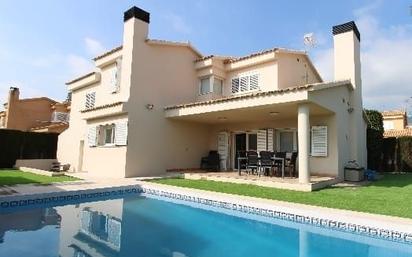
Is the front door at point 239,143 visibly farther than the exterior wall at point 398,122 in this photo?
No

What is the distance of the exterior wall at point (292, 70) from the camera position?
65.6 ft

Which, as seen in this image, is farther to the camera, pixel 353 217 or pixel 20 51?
pixel 20 51

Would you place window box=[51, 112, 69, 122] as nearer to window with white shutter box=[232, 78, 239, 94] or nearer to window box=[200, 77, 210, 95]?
window box=[200, 77, 210, 95]

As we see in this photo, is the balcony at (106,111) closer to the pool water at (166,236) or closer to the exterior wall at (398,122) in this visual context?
the pool water at (166,236)

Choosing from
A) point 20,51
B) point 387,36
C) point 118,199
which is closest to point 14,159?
point 20,51

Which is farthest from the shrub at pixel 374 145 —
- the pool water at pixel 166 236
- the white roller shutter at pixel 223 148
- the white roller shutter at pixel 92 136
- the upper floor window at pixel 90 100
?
the upper floor window at pixel 90 100

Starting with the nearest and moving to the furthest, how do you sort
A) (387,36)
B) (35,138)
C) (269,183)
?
(269,183), (387,36), (35,138)

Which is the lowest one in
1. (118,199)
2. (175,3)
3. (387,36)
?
(118,199)

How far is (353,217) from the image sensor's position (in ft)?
27.0

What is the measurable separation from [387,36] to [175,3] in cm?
1196

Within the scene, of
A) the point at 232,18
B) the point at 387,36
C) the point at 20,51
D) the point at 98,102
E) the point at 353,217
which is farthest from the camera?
the point at 98,102

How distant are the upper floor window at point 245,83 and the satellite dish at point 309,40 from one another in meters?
4.33

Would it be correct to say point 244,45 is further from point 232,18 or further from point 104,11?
point 104,11

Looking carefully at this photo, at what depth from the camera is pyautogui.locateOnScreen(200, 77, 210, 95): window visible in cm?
2194
